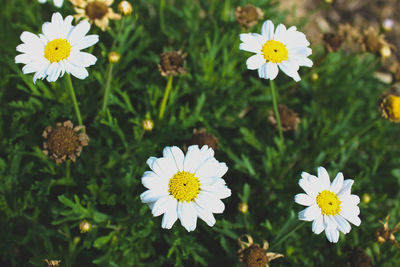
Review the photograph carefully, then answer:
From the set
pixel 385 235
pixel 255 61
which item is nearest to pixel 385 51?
pixel 385 235

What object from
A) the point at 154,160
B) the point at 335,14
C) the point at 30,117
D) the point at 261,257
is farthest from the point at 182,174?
the point at 335,14

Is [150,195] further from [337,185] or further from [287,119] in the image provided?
[287,119]

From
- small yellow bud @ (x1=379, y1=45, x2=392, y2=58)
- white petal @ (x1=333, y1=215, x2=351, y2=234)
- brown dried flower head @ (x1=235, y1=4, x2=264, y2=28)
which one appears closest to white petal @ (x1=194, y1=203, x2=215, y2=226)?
white petal @ (x1=333, y1=215, x2=351, y2=234)

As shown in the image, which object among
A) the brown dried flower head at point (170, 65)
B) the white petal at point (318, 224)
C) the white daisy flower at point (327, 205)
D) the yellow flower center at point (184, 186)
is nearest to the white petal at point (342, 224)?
the white daisy flower at point (327, 205)

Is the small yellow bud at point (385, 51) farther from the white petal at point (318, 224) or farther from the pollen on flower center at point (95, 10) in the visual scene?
the pollen on flower center at point (95, 10)

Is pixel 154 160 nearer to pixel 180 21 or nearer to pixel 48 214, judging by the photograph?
pixel 48 214

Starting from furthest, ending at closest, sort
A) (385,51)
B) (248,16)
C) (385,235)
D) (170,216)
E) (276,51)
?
(385,51) → (248,16) → (385,235) → (276,51) → (170,216)
